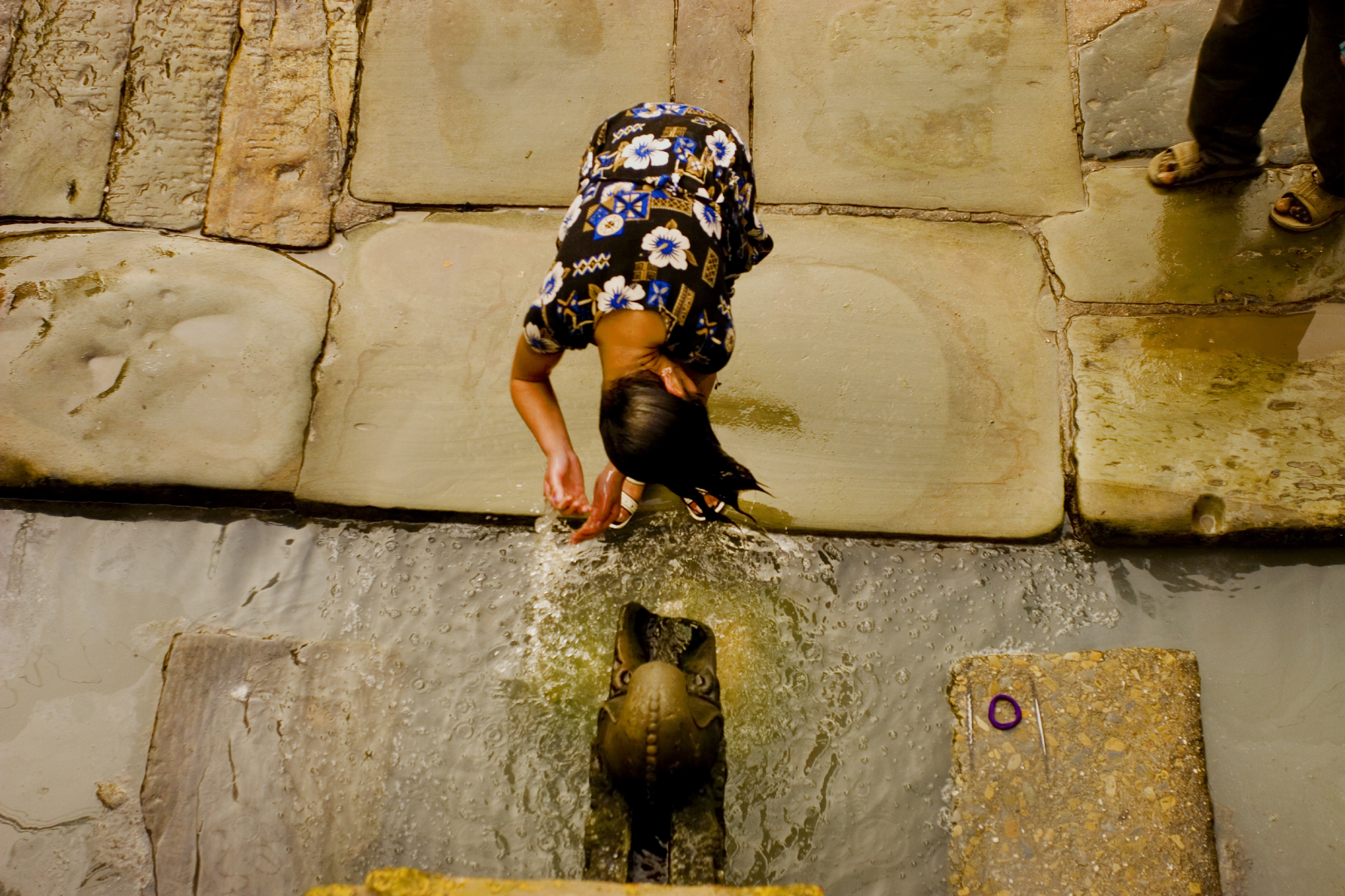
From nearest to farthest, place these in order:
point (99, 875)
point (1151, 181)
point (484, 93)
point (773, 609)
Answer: point (99, 875), point (773, 609), point (1151, 181), point (484, 93)

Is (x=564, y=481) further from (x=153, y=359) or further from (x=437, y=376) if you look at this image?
(x=153, y=359)

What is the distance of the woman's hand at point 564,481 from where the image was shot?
7.01ft

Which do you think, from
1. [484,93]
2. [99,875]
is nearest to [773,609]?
[99,875]

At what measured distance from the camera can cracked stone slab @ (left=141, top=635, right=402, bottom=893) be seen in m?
2.25

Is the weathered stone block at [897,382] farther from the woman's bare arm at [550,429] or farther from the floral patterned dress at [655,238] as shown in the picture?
the floral patterned dress at [655,238]

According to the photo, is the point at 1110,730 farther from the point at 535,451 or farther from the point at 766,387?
the point at 535,451

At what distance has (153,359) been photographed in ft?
9.18

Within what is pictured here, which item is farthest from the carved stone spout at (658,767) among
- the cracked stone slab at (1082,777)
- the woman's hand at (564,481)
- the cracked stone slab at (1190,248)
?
the cracked stone slab at (1190,248)

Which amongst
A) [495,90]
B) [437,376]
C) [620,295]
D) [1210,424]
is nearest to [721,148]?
[620,295]

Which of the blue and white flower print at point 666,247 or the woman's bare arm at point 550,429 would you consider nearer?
the blue and white flower print at point 666,247

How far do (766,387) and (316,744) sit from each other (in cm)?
176

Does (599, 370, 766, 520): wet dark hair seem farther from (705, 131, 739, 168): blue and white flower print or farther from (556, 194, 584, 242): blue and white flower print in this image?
(705, 131, 739, 168): blue and white flower print

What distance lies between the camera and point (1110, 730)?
2297 millimetres

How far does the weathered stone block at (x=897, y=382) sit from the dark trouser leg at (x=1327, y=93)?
0.87m
